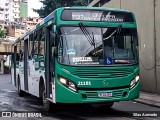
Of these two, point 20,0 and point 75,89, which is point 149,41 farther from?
point 20,0

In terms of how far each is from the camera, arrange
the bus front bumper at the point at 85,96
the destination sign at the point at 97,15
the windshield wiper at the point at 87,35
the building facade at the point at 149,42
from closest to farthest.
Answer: the bus front bumper at the point at 85,96, the windshield wiper at the point at 87,35, the destination sign at the point at 97,15, the building facade at the point at 149,42

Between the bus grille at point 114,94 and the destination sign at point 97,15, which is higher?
the destination sign at point 97,15

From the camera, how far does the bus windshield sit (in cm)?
962

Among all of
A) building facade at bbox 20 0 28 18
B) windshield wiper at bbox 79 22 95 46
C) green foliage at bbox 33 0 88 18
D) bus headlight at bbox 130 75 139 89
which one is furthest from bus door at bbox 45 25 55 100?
building facade at bbox 20 0 28 18

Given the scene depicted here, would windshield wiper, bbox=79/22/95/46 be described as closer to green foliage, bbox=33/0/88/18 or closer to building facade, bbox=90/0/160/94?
building facade, bbox=90/0/160/94

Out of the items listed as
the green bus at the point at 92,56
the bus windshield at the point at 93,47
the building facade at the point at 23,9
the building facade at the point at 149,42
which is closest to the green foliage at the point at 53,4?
the building facade at the point at 149,42

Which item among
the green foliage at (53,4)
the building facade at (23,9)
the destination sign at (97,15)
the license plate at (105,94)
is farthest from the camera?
the building facade at (23,9)

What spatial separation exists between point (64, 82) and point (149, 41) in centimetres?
855

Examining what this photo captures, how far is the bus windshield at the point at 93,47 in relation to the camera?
962 cm

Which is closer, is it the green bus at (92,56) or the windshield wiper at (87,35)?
the green bus at (92,56)

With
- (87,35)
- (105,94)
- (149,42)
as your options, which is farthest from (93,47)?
(149,42)

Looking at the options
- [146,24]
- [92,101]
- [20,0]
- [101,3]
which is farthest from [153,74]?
[20,0]

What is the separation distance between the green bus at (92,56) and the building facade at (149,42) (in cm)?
632

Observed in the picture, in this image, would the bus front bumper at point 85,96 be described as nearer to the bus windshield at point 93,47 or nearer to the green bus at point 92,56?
the green bus at point 92,56
